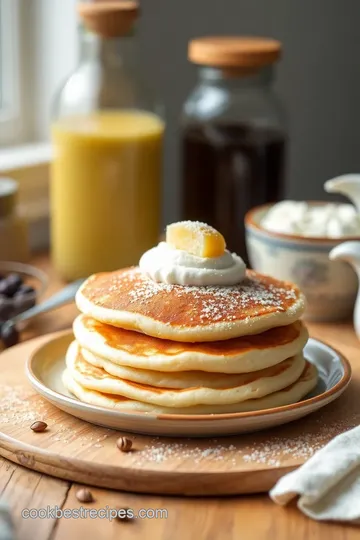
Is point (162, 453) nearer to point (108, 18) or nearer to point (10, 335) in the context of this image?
point (10, 335)

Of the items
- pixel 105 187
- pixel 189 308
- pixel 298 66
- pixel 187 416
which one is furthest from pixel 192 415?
pixel 298 66

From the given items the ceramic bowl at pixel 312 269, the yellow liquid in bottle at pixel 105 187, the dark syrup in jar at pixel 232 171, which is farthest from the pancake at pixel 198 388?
the dark syrup in jar at pixel 232 171

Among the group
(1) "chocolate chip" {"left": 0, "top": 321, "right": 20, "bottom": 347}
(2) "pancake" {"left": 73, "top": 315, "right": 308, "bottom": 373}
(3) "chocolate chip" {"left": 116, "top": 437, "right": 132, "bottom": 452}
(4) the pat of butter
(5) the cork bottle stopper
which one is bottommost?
(1) "chocolate chip" {"left": 0, "top": 321, "right": 20, "bottom": 347}

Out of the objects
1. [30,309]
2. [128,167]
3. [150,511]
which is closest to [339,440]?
[150,511]

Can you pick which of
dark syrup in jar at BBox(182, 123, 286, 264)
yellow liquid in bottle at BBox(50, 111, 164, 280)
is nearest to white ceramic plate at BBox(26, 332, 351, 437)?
yellow liquid in bottle at BBox(50, 111, 164, 280)

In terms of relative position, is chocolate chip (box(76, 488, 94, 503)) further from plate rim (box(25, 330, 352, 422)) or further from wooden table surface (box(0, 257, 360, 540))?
plate rim (box(25, 330, 352, 422))

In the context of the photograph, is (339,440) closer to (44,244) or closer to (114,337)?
(114,337)

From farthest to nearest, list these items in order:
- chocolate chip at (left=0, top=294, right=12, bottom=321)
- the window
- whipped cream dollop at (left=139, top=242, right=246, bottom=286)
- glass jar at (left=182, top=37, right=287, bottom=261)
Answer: the window → glass jar at (left=182, top=37, right=287, bottom=261) → chocolate chip at (left=0, top=294, right=12, bottom=321) → whipped cream dollop at (left=139, top=242, right=246, bottom=286)
